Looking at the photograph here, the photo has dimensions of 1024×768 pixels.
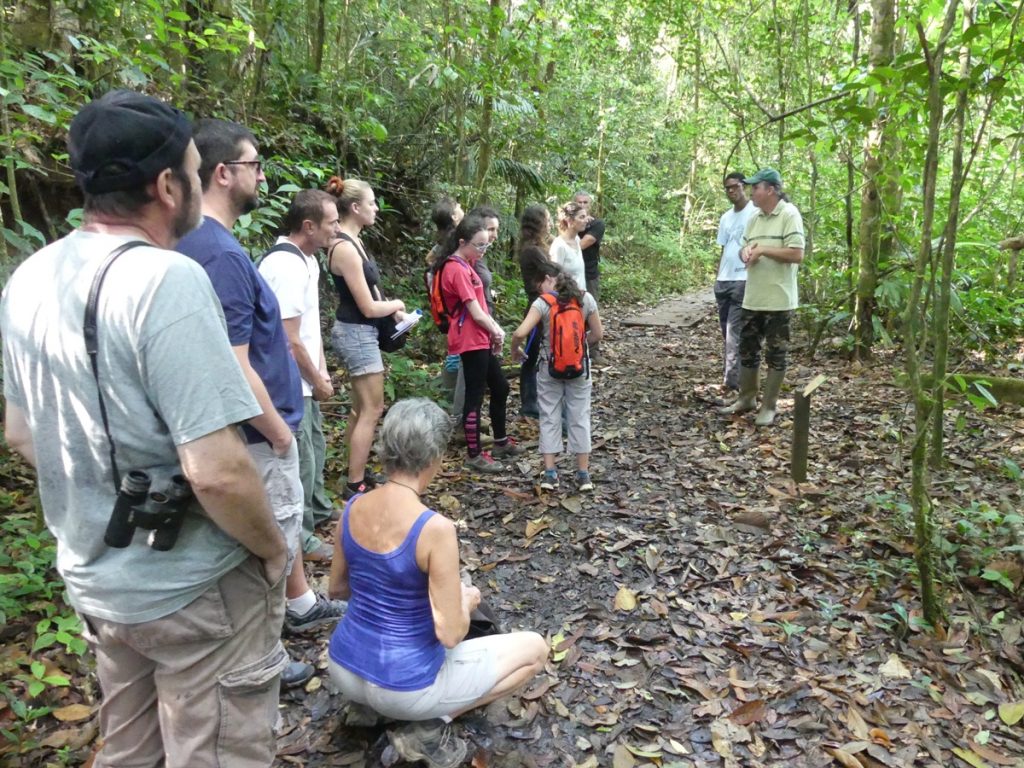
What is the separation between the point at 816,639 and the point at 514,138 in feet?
29.3

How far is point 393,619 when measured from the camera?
2385 millimetres

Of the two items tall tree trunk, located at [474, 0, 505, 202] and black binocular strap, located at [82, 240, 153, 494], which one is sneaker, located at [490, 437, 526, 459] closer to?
tall tree trunk, located at [474, 0, 505, 202]

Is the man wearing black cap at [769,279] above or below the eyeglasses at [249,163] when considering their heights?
below

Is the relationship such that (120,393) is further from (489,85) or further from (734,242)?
(489,85)

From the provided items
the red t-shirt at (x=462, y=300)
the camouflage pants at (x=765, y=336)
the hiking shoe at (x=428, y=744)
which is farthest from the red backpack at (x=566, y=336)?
the hiking shoe at (x=428, y=744)

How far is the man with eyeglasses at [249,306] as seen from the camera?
2318mm

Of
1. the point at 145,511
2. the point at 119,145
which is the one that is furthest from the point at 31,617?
the point at 119,145

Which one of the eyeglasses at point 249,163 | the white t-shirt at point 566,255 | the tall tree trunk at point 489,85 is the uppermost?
the tall tree trunk at point 489,85

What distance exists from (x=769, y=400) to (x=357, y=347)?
13.0 feet

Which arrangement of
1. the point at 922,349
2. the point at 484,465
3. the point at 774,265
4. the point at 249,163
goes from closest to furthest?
the point at 249,163 → the point at 922,349 → the point at 484,465 → the point at 774,265

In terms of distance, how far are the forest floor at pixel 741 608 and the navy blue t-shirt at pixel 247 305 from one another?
1.44 metres

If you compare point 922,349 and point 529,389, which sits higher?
point 922,349

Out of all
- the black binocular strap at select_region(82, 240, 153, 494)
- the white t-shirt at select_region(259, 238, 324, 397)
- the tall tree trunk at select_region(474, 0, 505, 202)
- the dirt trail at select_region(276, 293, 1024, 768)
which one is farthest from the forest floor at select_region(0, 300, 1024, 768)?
the tall tree trunk at select_region(474, 0, 505, 202)

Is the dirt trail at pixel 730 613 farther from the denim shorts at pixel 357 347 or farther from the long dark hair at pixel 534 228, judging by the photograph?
the long dark hair at pixel 534 228
